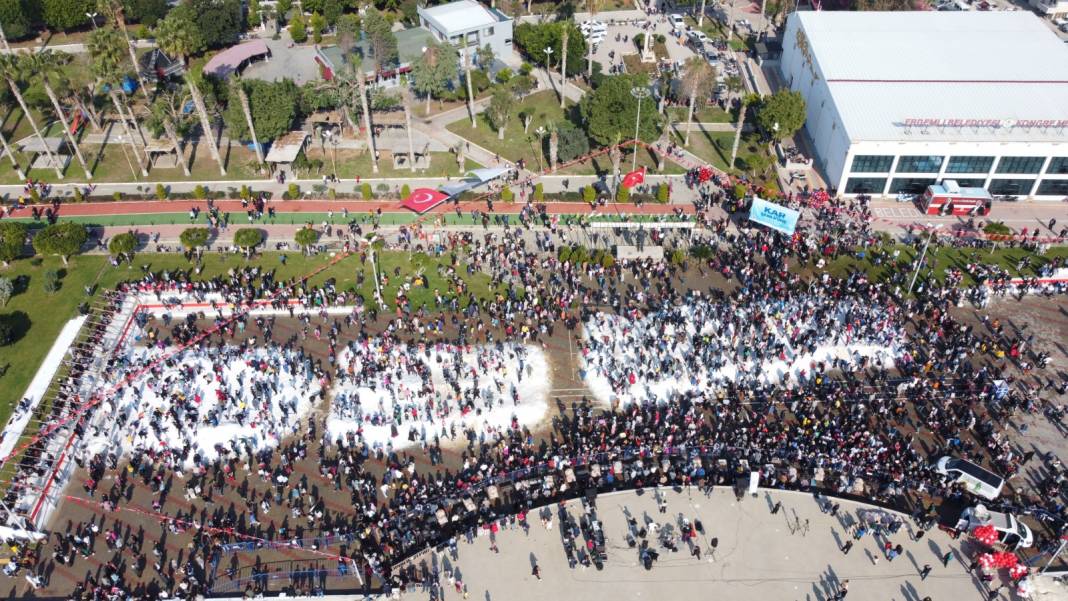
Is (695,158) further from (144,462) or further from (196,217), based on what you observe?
(144,462)

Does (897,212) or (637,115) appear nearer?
(897,212)

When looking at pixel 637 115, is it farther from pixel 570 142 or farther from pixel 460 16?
pixel 460 16

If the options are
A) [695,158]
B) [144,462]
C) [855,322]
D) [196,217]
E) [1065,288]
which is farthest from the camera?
[695,158]

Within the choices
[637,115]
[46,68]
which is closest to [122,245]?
[46,68]

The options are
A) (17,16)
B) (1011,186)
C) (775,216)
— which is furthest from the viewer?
(17,16)

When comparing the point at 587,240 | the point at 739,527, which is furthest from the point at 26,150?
the point at 739,527

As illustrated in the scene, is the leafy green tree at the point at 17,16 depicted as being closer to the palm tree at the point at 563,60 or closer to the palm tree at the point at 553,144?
the palm tree at the point at 563,60
